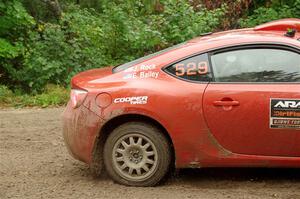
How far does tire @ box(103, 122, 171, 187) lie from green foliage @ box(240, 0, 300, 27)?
8.74 meters

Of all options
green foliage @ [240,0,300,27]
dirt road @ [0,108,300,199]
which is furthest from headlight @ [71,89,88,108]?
green foliage @ [240,0,300,27]

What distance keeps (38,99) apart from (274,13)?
6.21 metres

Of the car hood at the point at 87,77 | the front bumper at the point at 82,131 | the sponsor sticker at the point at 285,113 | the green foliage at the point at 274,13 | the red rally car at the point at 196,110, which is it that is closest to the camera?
the sponsor sticker at the point at 285,113

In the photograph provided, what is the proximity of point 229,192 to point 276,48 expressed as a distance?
1.43m

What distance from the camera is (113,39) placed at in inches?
514

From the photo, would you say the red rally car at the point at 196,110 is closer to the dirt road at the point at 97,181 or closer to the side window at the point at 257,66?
the side window at the point at 257,66

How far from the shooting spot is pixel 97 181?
6.09m

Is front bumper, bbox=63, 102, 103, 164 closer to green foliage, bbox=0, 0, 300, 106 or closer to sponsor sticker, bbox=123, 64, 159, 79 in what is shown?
sponsor sticker, bbox=123, 64, 159, 79

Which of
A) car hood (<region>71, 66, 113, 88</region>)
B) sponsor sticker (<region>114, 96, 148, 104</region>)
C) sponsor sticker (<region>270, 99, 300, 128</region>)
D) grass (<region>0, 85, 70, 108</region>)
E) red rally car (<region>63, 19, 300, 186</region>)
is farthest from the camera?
grass (<region>0, 85, 70, 108</region>)

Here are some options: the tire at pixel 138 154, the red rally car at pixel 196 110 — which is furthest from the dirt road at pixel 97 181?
the red rally car at pixel 196 110

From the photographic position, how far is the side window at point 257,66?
5.58 metres

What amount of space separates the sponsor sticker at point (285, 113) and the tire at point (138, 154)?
1.06 metres

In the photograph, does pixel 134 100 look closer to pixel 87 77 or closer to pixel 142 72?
pixel 142 72

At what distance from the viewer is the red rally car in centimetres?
550
